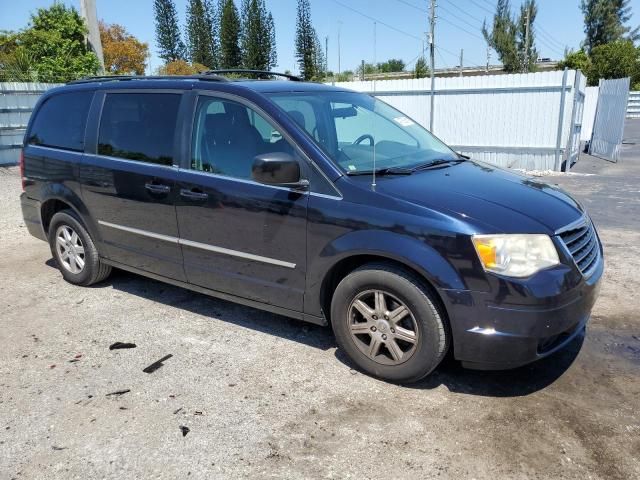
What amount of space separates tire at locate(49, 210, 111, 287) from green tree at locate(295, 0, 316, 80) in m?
61.2

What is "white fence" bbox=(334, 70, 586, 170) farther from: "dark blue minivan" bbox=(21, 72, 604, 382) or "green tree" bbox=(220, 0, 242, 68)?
"green tree" bbox=(220, 0, 242, 68)

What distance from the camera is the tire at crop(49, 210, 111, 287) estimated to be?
16.3 ft

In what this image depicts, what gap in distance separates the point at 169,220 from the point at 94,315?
1.18 m

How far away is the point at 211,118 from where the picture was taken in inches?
154

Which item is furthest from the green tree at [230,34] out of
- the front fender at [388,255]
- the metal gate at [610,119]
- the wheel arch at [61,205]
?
the front fender at [388,255]

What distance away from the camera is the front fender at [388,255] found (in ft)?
9.72

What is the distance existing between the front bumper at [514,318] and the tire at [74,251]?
346 centimetres

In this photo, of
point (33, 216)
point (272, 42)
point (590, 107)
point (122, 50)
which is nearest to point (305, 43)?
point (272, 42)

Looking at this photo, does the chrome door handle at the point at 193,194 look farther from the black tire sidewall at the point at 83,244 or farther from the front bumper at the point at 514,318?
the front bumper at the point at 514,318

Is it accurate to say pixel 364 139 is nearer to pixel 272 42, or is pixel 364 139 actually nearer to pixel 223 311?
pixel 223 311

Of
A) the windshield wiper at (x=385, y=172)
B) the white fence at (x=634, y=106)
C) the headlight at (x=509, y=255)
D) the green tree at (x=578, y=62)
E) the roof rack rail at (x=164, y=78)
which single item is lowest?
the white fence at (x=634, y=106)

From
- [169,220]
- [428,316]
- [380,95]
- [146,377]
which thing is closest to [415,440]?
[428,316]

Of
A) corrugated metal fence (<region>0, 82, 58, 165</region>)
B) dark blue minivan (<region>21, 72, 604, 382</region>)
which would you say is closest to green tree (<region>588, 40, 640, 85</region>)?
corrugated metal fence (<region>0, 82, 58, 165</region>)

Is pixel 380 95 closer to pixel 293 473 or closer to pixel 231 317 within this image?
pixel 231 317
